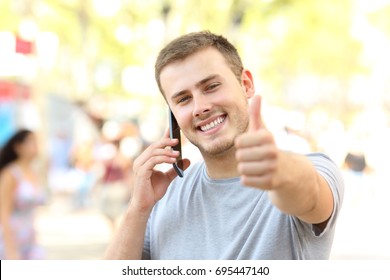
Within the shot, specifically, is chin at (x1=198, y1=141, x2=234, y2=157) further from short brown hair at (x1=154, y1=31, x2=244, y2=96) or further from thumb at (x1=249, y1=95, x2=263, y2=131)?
thumb at (x1=249, y1=95, x2=263, y2=131)

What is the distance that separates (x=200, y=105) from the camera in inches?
85.4

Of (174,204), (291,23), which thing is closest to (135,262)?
(174,204)

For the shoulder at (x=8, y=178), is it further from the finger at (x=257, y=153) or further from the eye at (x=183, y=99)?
the finger at (x=257, y=153)

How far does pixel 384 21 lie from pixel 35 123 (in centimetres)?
1261

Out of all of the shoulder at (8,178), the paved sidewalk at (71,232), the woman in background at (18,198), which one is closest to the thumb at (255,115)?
the woman in background at (18,198)

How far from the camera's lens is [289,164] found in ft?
5.38

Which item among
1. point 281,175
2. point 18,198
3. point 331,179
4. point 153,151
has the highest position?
point 18,198

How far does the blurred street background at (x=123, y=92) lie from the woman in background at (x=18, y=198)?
4.13ft

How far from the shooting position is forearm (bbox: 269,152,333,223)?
163 centimetres

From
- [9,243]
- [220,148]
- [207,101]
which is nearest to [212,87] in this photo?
[207,101]

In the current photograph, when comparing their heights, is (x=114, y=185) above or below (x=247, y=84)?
above

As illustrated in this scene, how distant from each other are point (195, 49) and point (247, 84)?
0.86 feet

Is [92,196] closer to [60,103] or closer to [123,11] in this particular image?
[60,103]

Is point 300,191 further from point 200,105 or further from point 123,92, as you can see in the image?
point 123,92
